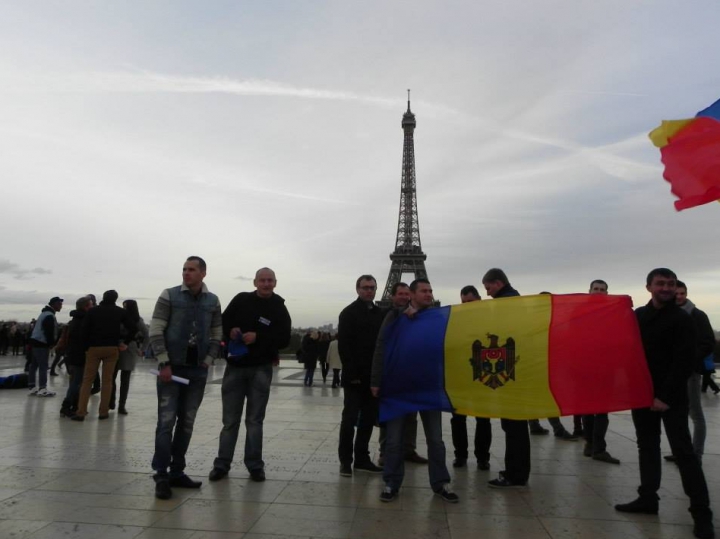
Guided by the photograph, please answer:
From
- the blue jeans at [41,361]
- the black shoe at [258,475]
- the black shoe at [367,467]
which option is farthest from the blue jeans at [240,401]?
the blue jeans at [41,361]

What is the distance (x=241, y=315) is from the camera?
551cm

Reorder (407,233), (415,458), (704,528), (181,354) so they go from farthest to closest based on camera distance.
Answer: (407,233) → (415,458) → (181,354) → (704,528)

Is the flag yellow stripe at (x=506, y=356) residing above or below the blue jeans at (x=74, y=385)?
above

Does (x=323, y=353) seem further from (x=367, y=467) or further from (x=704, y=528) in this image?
(x=704, y=528)

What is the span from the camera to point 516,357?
17.2 ft

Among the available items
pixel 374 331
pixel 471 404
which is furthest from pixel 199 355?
pixel 471 404

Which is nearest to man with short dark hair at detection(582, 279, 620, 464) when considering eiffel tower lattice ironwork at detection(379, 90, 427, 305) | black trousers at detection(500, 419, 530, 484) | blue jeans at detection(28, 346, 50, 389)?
black trousers at detection(500, 419, 530, 484)

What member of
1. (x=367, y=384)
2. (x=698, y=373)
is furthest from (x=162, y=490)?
(x=698, y=373)

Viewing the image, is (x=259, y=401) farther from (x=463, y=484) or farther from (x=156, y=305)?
(x=463, y=484)

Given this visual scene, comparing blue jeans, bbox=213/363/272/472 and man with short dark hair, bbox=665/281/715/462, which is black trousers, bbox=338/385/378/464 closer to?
blue jeans, bbox=213/363/272/472

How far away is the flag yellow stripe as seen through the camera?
5125mm

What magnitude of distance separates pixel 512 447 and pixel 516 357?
84 centimetres

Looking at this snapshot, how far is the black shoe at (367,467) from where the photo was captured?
5.79 m

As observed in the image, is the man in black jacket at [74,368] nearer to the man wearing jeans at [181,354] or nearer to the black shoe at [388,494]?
the man wearing jeans at [181,354]
